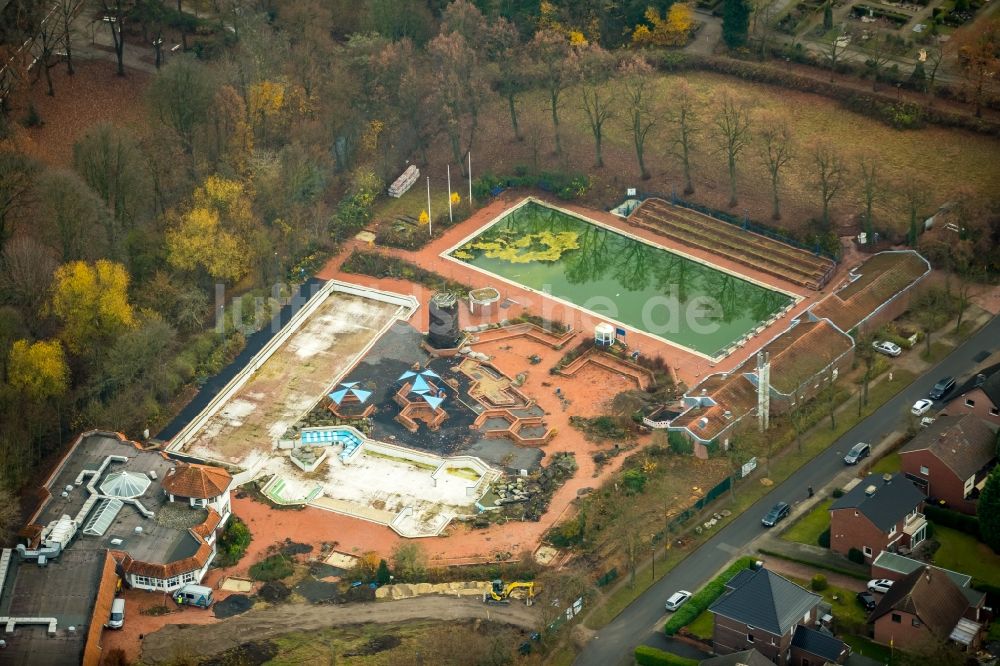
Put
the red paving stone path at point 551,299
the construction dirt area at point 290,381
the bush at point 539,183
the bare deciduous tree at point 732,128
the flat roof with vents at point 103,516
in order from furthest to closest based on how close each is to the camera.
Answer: the bush at point 539,183 < the bare deciduous tree at point 732,128 < the red paving stone path at point 551,299 < the construction dirt area at point 290,381 < the flat roof with vents at point 103,516

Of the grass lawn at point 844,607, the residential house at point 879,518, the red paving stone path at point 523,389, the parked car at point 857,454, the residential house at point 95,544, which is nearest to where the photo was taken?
the residential house at point 95,544

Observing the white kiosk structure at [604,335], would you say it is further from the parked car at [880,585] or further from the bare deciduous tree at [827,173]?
the parked car at [880,585]

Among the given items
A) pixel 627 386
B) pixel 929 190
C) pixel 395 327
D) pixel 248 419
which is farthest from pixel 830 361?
pixel 248 419

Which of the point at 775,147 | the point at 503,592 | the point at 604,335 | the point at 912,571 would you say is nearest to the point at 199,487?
the point at 503,592

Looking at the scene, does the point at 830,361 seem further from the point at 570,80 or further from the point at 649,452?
the point at 570,80

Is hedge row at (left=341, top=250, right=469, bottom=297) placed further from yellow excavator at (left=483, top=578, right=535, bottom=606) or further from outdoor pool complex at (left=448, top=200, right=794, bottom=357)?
yellow excavator at (left=483, top=578, right=535, bottom=606)

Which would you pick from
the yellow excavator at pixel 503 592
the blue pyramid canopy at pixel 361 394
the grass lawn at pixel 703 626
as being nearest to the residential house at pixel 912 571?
the grass lawn at pixel 703 626
